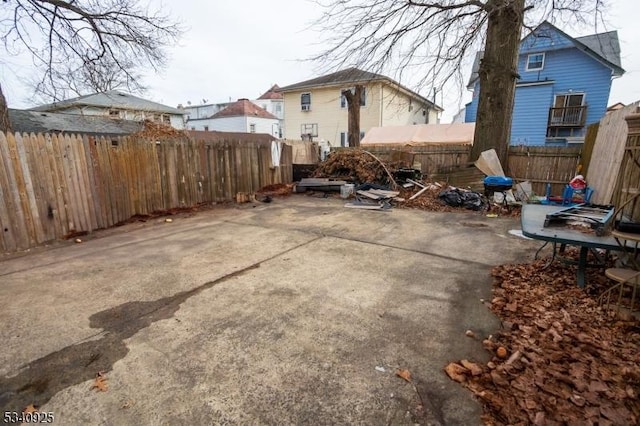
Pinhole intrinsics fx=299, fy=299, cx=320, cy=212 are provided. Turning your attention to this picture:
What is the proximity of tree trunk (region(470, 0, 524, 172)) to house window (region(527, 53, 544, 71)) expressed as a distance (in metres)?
11.4

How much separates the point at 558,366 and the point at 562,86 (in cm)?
1994

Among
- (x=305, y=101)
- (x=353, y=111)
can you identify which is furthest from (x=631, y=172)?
(x=305, y=101)

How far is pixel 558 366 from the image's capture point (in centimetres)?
185

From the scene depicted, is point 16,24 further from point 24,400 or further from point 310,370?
point 310,370

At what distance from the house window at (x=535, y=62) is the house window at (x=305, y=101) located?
45.6ft

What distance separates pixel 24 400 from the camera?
5.67ft

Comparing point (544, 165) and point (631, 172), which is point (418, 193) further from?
point (631, 172)

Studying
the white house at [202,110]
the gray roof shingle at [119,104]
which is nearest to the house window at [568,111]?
the gray roof shingle at [119,104]

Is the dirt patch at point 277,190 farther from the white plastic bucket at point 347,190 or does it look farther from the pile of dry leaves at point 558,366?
the pile of dry leaves at point 558,366

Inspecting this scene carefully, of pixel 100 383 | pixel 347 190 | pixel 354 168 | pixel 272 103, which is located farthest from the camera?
pixel 272 103

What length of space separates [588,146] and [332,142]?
16.4 metres

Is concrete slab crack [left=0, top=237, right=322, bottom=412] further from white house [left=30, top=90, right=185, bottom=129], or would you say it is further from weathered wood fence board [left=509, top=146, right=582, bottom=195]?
white house [left=30, top=90, right=185, bottom=129]

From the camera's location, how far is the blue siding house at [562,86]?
15.3 m

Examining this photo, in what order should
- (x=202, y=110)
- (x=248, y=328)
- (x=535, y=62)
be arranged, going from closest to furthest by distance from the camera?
(x=248, y=328) < (x=535, y=62) < (x=202, y=110)
